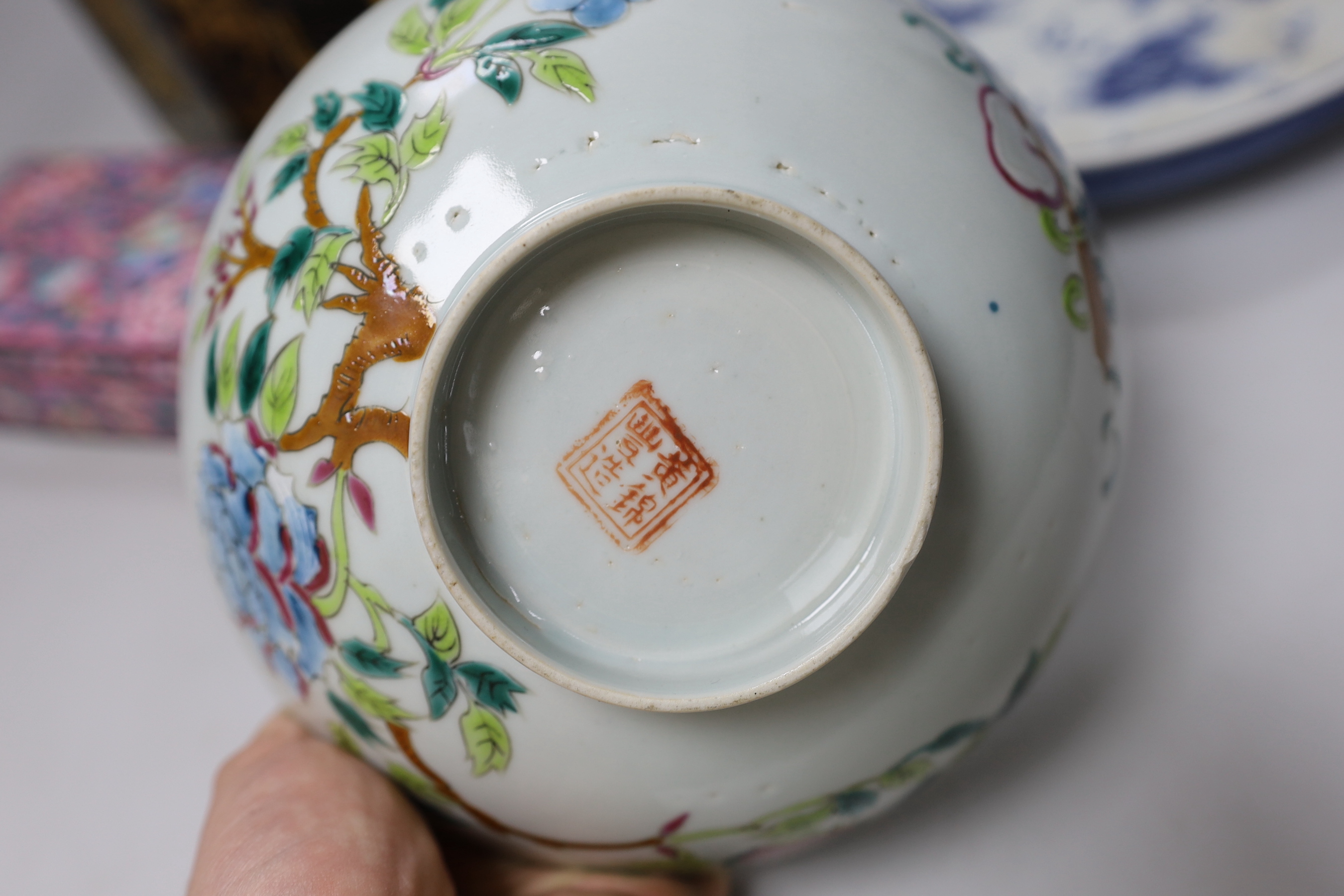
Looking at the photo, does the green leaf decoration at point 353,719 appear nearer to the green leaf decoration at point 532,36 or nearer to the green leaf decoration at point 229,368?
the green leaf decoration at point 229,368

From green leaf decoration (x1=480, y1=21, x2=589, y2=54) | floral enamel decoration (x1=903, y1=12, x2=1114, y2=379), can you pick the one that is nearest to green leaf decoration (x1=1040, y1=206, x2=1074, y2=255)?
floral enamel decoration (x1=903, y1=12, x2=1114, y2=379)

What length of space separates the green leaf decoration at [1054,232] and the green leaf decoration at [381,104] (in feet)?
1.12

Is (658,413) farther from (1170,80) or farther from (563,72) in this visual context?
(1170,80)

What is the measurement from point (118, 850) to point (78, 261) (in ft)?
1.98

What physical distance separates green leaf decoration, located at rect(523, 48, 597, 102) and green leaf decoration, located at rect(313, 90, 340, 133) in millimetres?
115

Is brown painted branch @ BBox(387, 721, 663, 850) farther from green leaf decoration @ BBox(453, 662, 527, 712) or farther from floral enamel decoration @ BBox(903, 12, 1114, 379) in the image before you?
floral enamel decoration @ BBox(903, 12, 1114, 379)

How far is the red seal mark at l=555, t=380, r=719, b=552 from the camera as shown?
0.45 metres

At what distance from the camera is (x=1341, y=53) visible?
846 mm

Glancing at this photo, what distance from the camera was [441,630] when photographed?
1.57ft

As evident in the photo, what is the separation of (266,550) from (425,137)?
0.23 metres

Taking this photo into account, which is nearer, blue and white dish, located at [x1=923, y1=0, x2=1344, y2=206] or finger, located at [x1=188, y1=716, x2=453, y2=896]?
finger, located at [x1=188, y1=716, x2=453, y2=896]

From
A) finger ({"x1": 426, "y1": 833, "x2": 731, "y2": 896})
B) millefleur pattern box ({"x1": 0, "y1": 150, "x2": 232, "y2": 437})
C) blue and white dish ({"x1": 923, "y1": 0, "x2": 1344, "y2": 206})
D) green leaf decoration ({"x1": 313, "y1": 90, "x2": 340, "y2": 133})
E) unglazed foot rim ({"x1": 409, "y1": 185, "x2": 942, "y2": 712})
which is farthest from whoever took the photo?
millefleur pattern box ({"x1": 0, "y1": 150, "x2": 232, "y2": 437})

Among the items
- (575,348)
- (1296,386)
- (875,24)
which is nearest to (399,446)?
(575,348)

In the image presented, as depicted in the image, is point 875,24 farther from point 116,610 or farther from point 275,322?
point 116,610
